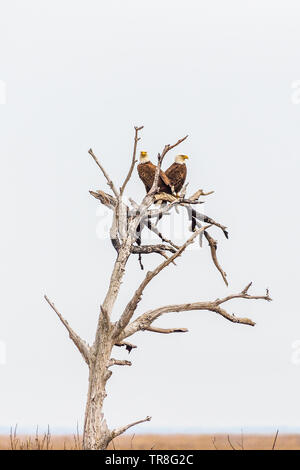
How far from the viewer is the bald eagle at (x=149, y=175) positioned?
498 inches

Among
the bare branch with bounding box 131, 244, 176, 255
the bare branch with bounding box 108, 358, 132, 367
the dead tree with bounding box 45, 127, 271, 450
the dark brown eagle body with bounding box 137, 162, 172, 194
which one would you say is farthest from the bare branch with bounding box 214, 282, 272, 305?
the dark brown eagle body with bounding box 137, 162, 172, 194

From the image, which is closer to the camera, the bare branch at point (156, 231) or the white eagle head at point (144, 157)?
the bare branch at point (156, 231)

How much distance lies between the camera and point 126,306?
1093 cm

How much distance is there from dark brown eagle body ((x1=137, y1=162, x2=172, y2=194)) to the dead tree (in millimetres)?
180

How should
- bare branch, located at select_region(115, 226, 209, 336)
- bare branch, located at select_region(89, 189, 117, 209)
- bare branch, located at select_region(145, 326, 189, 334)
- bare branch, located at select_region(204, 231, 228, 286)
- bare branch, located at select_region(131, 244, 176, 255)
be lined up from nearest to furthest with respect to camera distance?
bare branch, located at select_region(115, 226, 209, 336) < bare branch, located at select_region(145, 326, 189, 334) < bare branch, located at select_region(131, 244, 176, 255) < bare branch, located at select_region(89, 189, 117, 209) < bare branch, located at select_region(204, 231, 228, 286)

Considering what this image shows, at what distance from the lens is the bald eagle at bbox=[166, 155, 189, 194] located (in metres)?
12.9

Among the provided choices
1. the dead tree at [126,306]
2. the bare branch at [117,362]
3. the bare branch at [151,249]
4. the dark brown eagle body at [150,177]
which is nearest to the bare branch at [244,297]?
the dead tree at [126,306]

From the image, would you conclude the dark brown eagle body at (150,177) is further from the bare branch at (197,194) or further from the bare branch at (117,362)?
the bare branch at (117,362)

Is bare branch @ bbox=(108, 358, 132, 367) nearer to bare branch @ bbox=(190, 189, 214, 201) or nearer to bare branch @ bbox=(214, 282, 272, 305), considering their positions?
bare branch @ bbox=(214, 282, 272, 305)

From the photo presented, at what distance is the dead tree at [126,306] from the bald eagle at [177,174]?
0.95 ft

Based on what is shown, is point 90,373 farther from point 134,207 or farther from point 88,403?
point 134,207
